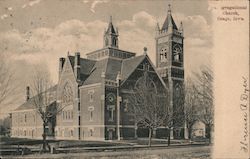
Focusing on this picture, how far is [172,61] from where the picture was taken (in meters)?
7.90

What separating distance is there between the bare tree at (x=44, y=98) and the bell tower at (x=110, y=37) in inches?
44.2

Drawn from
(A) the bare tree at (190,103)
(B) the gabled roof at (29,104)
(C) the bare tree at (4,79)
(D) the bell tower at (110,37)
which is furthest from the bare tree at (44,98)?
(A) the bare tree at (190,103)

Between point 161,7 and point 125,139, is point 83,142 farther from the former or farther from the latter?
point 161,7

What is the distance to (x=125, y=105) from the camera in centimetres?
784

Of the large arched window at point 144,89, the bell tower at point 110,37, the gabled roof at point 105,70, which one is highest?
the bell tower at point 110,37

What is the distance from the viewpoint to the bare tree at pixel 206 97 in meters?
7.31

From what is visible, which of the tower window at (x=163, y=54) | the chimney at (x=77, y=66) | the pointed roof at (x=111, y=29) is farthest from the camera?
the tower window at (x=163, y=54)

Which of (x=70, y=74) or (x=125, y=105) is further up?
(x=70, y=74)

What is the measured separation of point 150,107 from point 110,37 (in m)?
1.77

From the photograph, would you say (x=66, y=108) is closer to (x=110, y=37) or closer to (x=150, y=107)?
(x=110, y=37)

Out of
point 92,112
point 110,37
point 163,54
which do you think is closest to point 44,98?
point 92,112

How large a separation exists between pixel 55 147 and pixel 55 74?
1.22 meters

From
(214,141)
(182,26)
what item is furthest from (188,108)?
(182,26)

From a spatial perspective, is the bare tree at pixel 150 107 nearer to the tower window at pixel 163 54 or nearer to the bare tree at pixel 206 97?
the tower window at pixel 163 54
